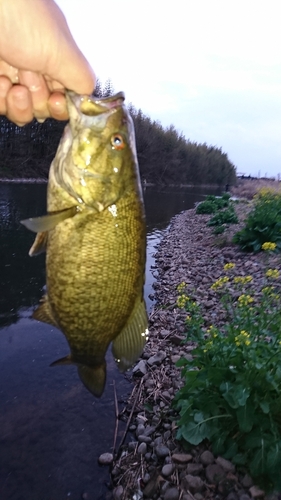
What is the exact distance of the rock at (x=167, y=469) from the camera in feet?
12.4

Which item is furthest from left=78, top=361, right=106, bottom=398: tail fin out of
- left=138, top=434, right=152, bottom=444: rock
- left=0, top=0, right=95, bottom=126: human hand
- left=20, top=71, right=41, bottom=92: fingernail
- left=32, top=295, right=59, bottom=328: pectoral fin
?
left=138, top=434, right=152, bottom=444: rock

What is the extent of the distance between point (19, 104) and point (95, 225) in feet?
4.04

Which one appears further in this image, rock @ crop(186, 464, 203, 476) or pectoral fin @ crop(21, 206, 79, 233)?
rock @ crop(186, 464, 203, 476)

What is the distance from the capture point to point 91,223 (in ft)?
6.79

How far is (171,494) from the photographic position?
3488mm

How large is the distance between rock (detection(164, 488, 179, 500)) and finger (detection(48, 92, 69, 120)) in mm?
3212

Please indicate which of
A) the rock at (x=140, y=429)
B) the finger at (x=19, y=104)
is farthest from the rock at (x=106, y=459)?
the finger at (x=19, y=104)

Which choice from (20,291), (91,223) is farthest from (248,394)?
(20,291)

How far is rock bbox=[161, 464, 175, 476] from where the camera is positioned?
3.79m

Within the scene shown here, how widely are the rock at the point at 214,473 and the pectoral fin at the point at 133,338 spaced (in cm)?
202

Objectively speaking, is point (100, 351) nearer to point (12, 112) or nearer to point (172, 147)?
point (12, 112)

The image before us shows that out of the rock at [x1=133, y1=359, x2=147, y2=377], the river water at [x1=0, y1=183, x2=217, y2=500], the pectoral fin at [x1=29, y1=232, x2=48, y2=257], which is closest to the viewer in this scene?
the pectoral fin at [x1=29, y1=232, x2=48, y2=257]

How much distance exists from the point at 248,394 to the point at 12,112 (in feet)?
9.59

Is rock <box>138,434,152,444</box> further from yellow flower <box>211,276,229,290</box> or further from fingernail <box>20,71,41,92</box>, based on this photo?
fingernail <box>20,71,41,92</box>
